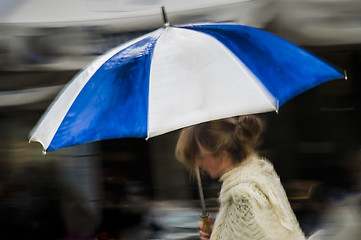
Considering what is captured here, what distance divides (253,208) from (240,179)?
14 centimetres

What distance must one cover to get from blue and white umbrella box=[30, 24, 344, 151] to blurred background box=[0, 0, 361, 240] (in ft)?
4.34

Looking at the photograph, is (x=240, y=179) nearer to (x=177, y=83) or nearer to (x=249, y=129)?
(x=249, y=129)

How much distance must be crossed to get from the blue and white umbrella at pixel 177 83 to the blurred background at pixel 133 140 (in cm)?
132

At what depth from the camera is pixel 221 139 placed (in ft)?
7.51

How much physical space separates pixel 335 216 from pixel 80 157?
234 centimetres

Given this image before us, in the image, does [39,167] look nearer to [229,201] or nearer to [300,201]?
[300,201]

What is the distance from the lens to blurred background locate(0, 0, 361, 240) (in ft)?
11.9

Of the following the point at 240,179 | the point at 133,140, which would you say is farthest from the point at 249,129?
the point at 133,140

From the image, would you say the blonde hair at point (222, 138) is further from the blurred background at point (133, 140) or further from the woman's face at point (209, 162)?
the blurred background at point (133, 140)

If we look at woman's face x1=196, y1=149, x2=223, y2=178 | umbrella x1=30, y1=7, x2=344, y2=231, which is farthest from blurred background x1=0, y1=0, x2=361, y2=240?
woman's face x1=196, y1=149, x2=223, y2=178

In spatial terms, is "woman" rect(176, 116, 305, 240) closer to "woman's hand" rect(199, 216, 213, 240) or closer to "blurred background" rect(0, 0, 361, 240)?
"woman's hand" rect(199, 216, 213, 240)

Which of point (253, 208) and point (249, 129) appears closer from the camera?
point (253, 208)

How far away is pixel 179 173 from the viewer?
497 centimetres

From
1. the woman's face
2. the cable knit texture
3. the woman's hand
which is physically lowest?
the woman's hand
